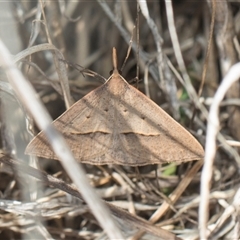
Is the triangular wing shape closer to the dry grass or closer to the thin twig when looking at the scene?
the dry grass

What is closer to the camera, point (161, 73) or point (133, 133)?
point (133, 133)

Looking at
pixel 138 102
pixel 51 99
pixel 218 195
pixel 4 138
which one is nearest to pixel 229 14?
pixel 138 102

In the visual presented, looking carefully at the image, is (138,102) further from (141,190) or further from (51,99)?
(51,99)

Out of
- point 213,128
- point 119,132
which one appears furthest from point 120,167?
point 213,128

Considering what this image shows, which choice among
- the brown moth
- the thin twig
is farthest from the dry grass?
the thin twig

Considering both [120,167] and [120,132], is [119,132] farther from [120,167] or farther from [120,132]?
[120,167]

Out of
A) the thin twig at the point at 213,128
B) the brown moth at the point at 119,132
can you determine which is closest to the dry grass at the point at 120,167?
the brown moth at the point at 119,132

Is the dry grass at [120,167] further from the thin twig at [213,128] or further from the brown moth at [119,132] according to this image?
the thin twig at [213,128]
